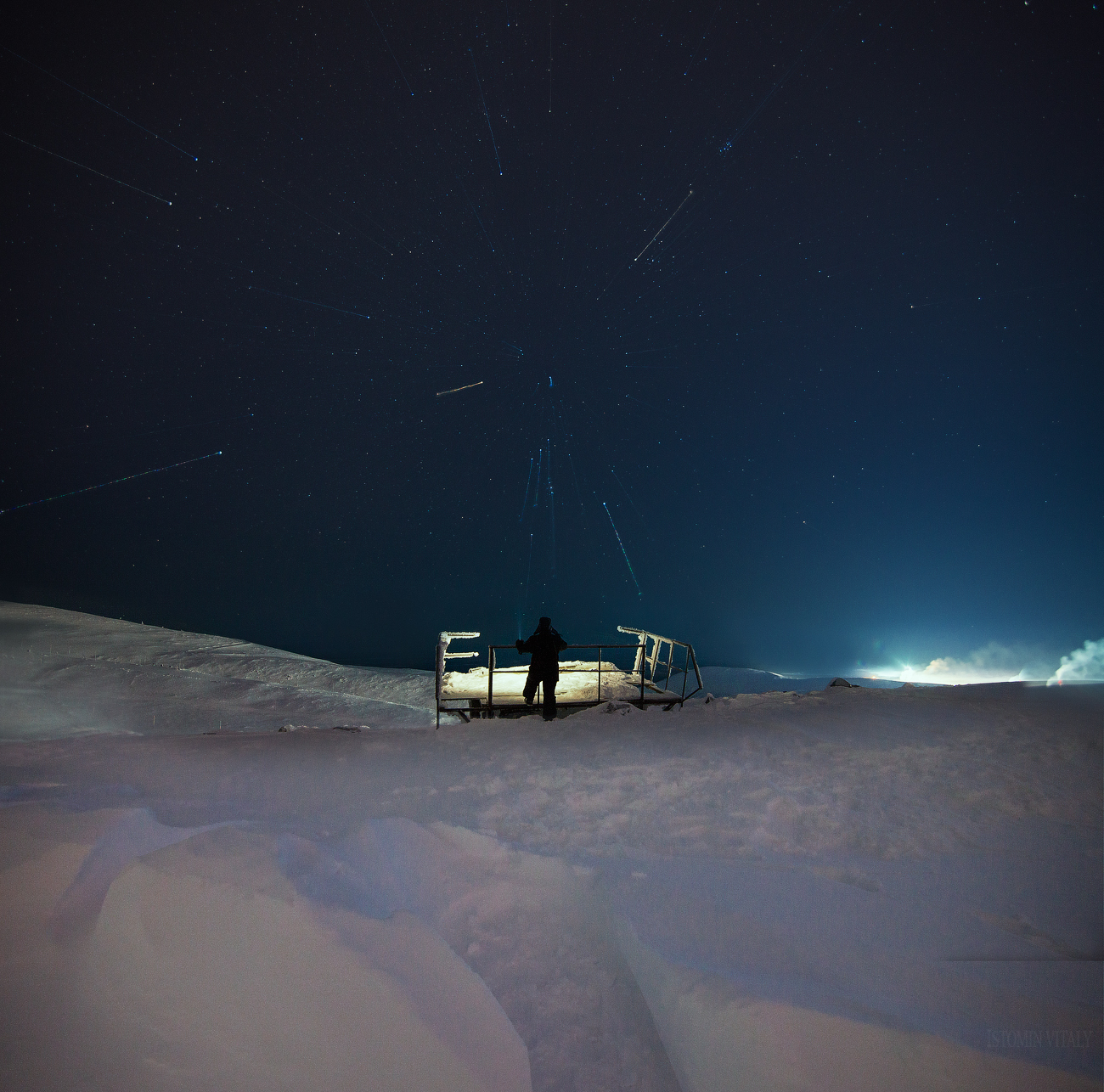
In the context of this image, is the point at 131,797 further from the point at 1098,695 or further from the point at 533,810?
the point at 1098,695

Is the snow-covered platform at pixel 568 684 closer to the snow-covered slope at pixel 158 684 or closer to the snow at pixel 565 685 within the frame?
the snow at pixel 565 685

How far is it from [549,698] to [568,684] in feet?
7.37

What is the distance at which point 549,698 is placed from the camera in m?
9.43

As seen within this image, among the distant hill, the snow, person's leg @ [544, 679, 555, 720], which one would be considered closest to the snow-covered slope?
the snow

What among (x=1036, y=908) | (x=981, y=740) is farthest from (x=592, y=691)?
(x=1036, y=908)

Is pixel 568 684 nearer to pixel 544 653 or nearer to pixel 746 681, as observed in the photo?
pixel 544 653

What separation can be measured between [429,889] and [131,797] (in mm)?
2678

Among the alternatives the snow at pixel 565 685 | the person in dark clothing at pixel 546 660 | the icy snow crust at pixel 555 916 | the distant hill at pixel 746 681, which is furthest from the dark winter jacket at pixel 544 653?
the distant hill at pixel 746 681

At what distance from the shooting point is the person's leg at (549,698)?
30.7 ft

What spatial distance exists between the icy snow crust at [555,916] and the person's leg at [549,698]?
3465mm

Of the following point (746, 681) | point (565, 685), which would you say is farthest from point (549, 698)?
point (746, 681)

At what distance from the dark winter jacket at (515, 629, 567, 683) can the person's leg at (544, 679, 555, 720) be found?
45 millimetres

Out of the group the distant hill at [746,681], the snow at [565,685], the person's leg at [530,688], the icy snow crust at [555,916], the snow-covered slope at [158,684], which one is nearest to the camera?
the icy snow crust at [555,916]

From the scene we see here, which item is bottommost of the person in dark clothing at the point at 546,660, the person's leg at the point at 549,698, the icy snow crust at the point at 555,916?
the icy snow crust at the point at 555,916
